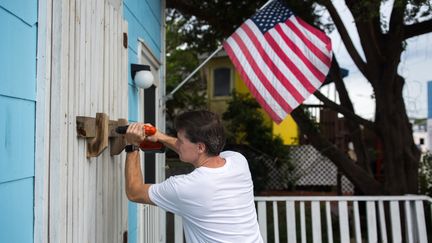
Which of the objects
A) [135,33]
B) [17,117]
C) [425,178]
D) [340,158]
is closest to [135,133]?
[17,117]

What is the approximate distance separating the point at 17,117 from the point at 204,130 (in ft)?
2.55

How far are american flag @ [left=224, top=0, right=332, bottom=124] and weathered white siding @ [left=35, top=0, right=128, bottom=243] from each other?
2.07 meters

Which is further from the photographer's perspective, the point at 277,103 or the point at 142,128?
the point at 277,103

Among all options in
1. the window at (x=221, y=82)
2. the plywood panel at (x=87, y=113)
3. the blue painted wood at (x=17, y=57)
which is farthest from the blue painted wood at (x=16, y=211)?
the window at (x=221, y=82)

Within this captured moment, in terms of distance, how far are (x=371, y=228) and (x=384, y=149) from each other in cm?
184

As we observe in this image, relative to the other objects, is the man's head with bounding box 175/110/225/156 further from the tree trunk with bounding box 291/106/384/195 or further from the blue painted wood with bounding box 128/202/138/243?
the tree trunk with bounding box 291/106/384/195

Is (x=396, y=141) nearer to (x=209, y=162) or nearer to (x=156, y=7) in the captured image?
(x=156, y=7)

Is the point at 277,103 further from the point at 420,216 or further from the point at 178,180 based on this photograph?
the point at 178,180

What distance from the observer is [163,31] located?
16.8 feet

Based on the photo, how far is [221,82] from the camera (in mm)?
16656

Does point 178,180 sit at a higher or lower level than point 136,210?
higher

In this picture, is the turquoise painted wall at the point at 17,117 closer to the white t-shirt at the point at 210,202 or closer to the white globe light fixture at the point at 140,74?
the white t-shirt at the point at 210,202

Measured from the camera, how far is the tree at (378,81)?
Result: 570 cm

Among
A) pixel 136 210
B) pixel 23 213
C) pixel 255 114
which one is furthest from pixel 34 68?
pixel 255 114
